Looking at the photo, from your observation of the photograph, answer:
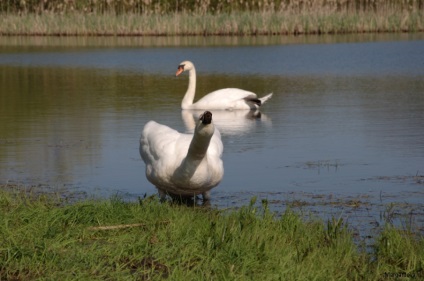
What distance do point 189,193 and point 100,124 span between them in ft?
17.8

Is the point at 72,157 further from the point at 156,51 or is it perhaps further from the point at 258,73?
the point at 156,51

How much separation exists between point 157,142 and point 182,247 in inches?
86.8

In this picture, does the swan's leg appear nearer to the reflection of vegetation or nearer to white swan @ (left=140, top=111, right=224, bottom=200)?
white swan @ (left=140, top=111, right=224, bottom=200)

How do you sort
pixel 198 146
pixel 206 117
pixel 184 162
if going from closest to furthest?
1. pixel 206 117
2. pixel 198 146
3. pixel 184 162

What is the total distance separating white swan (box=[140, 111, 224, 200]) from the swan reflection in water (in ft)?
14.0

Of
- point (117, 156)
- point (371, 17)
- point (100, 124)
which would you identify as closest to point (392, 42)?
point (371, 17)

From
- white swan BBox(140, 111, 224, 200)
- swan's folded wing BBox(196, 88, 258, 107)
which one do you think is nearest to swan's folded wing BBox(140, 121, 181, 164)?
white swan BBox(140, 111, 224, 200)

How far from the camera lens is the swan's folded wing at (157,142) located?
7.30 metres

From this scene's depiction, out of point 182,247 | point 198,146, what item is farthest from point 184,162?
point 182,247

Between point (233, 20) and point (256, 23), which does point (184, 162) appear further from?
point (233, 20)

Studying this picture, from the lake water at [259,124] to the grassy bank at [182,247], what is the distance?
99cm

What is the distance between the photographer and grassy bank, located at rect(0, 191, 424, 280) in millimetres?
4938

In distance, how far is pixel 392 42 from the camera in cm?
2931

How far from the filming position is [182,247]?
209 inches
